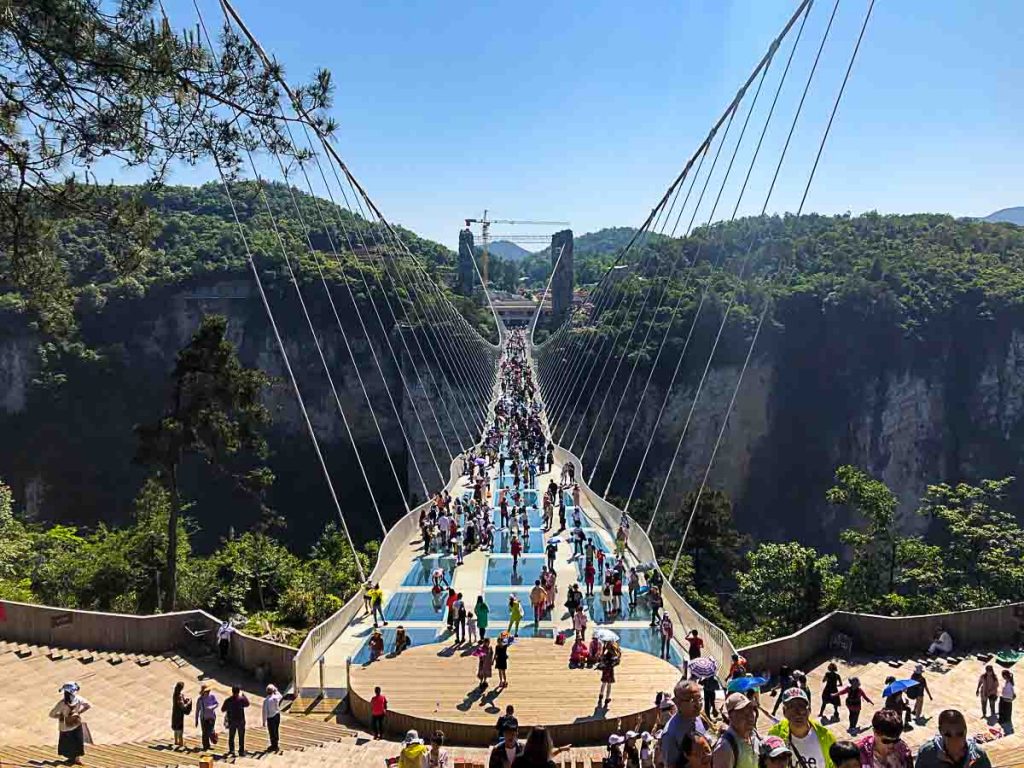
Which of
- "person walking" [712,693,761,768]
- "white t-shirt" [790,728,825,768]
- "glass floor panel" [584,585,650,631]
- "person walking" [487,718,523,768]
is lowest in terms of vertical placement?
"glass floor panel" [584,585,650,631]

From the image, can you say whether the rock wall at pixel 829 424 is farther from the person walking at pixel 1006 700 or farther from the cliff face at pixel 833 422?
the person walking at pixel 1006 700

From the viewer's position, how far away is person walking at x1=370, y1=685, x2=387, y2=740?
814 cm

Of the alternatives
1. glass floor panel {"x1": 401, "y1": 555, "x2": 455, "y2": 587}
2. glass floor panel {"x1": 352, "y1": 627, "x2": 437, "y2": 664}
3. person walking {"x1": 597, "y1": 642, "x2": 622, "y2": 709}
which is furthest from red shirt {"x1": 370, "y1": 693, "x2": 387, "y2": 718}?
glass floor panel {"x1": 401, "y1": 555, "x2": 455, "y2": 587}

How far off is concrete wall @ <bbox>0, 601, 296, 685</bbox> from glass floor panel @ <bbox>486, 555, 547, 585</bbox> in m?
4.59

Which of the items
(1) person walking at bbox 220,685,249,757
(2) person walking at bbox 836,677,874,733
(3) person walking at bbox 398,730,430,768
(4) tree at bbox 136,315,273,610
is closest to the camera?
(3) person walking at bbox 398,730,430,768

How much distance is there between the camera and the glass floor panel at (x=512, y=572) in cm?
1347

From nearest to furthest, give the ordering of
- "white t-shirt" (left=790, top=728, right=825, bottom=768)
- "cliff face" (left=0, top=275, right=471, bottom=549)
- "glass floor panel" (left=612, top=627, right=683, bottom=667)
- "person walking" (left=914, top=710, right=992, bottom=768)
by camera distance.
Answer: "person walking" (left=914, top=710, right=992, bottom=768) < "white t-shirt" (left=790, top=728, right=825, bottom=768) < "glass floor panel" (left=612, top=627, right=683, bottom=667) < "cliff face" (left=0, top=275, right=471, bottom=549)

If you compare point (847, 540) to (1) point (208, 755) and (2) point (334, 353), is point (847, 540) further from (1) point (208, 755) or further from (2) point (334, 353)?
(2) point (334, 353)

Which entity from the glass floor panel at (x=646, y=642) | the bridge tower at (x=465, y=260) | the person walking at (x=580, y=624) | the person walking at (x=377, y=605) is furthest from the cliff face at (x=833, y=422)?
the bridge tower at (x=465, y=260)

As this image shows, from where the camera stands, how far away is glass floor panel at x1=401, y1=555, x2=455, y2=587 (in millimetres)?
13375

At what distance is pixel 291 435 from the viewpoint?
189ft

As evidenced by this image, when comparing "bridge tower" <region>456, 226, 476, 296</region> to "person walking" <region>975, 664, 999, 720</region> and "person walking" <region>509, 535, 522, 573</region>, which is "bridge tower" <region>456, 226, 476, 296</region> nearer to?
"person walking" <region>509, 535, 522, 573</region>

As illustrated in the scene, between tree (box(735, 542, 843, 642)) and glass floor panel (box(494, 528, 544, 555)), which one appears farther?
tree (box(735, 542, 843, 642))

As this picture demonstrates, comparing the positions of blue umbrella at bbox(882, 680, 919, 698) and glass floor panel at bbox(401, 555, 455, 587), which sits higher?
blue umbrella at bbox(882, 680, 919, 698)
